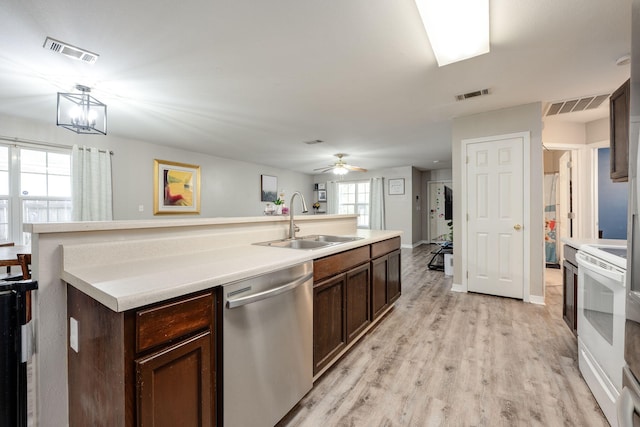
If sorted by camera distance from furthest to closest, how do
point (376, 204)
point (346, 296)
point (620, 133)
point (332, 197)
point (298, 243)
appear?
point (332, 197)
point (376, 204)
point (298, 243)
point (346, 296)
point (620, 133)

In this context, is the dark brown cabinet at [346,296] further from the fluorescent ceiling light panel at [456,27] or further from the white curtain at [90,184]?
the white curtain at [90,184]

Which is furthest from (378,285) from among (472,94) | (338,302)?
(472,94)

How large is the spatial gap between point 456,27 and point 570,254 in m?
1.92

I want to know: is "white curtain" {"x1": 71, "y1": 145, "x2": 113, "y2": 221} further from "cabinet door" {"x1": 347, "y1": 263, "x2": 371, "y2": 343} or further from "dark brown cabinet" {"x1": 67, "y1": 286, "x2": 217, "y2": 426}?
"cabinet door" {"x1": 347, "y1": 263, "x2": 371, "y2": 343}

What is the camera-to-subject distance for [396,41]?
2.03 meters

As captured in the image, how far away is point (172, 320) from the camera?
37.3 inches

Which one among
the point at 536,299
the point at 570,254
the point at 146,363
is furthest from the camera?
the point at 536,299

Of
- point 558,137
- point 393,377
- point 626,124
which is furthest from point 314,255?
point 558,137

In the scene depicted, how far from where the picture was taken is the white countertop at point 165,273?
2.88 feet

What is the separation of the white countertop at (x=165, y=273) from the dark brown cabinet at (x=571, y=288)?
1.92m

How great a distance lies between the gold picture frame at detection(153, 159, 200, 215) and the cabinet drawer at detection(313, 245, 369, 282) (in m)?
4.54

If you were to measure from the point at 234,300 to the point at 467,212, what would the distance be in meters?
3.36

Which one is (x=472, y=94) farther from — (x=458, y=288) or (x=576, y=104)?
(x=458, y=288)

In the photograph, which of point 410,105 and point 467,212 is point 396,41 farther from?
Result: point 467,212
